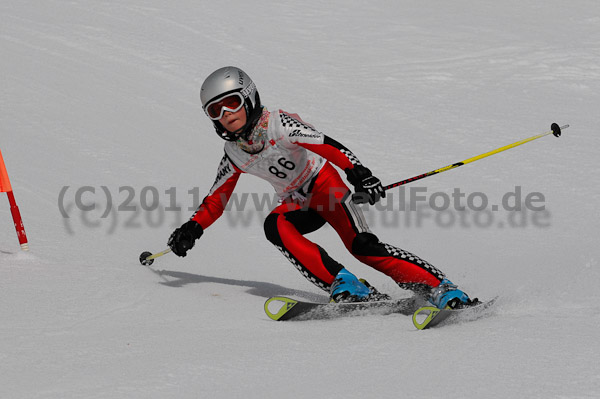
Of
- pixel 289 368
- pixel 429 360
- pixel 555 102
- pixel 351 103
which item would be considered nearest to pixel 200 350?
pixel 289 368

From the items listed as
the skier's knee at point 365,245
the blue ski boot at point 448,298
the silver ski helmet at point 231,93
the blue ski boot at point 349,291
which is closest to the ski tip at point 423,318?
the blue ski boot at point 448,298

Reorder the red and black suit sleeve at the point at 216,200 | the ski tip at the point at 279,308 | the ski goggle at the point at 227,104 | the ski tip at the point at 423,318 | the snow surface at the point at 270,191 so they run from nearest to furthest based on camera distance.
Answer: the snow surface at the point at 270,191 → the ski tip at the point at 423,318 → the ski tip at the point at 279,308 → the ski goggle at the point at 227,104 → the red and black suit sleeve at the point at 216,200

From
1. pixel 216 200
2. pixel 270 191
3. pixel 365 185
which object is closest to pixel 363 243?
pixel 365 185

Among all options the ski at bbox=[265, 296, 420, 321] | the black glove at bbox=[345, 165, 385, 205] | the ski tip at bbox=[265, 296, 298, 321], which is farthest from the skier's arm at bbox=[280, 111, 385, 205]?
the ski tip at bbox=[265, 296, 298, 321]

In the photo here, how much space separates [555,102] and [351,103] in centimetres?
261

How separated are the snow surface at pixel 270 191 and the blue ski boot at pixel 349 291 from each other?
0.69ft

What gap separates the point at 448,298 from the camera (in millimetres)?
3750

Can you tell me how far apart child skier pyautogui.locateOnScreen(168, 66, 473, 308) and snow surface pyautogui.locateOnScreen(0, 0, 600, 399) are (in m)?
0.34

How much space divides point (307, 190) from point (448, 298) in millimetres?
1035

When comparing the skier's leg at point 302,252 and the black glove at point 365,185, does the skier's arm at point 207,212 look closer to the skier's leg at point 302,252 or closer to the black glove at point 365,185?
Answer: the skier's leg at point 302,252

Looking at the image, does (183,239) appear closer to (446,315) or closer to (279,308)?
(279,308)

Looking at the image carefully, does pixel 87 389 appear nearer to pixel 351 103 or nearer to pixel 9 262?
pixel 9 262

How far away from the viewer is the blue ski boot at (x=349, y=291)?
3.85m

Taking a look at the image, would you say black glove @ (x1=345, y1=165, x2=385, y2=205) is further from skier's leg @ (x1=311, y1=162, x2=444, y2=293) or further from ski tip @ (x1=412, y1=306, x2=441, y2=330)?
ski tip @ (x1=412, y1=306, x2=441, y2=330)
